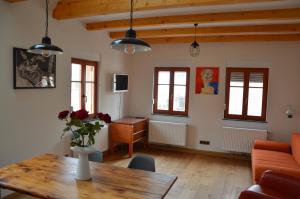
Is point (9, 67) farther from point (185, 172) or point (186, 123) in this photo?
point (186, 123)

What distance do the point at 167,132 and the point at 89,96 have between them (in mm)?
2010

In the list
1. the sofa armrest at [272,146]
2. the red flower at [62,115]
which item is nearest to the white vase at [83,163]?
the red flower at [62,115]

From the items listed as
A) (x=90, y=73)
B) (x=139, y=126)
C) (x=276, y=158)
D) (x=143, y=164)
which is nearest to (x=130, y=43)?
(x=143, y=164)

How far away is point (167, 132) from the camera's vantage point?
234 inches

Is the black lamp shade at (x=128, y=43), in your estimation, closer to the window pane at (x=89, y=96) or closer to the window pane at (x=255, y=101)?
the window pane at (x=89, y=96)

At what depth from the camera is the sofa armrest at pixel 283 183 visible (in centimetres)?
263

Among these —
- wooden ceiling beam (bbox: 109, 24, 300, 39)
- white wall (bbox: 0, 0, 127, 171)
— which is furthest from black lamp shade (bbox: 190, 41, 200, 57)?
white wall (bbox: 0, 0, 127, 171)

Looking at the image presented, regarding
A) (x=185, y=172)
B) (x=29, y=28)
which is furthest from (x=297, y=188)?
(x=29, y=28)

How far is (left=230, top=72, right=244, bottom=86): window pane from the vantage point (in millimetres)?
5492

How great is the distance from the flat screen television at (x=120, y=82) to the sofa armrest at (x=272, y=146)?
119 inches

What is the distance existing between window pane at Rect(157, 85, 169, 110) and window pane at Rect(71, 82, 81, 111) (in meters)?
2.12

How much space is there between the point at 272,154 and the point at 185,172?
1.54 meters

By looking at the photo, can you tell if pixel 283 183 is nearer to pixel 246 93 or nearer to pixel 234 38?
pixel 246 93

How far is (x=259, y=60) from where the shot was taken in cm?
532
